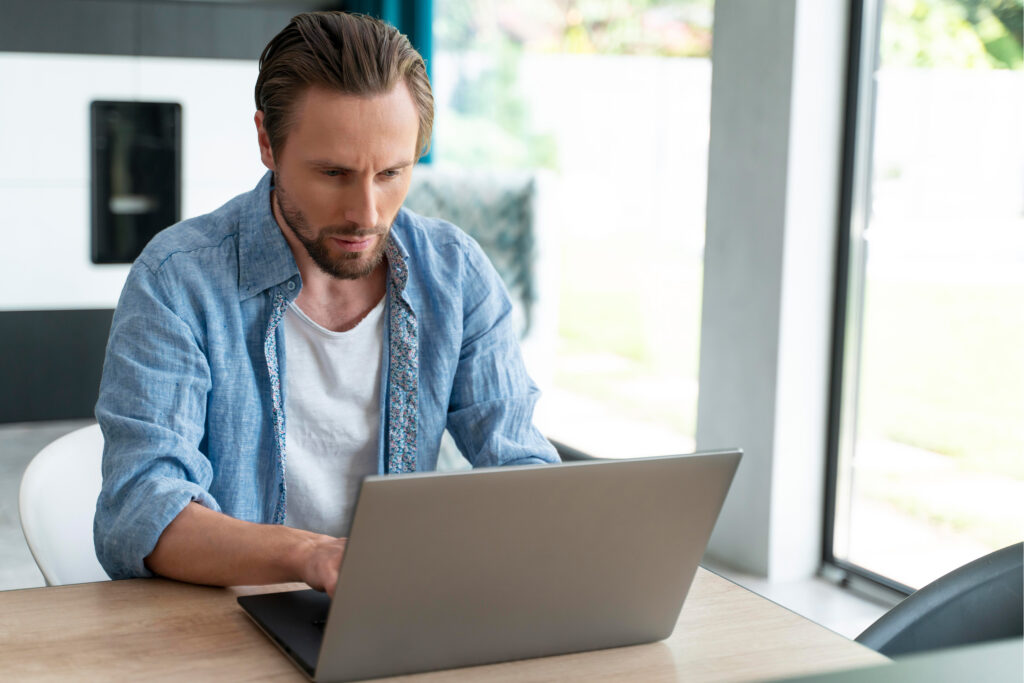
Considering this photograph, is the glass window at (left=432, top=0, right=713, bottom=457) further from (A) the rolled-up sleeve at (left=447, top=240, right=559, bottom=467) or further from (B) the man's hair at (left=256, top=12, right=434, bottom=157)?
(B) the man's hair at (left=256, top=12, right=434, bottom=157)

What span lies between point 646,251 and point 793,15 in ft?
10.3

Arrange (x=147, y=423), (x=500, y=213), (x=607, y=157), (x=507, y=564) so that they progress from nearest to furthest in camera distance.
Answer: (x=507, y=564), (x=147, y=423), (x=500, y=213), (x=607, y=157)

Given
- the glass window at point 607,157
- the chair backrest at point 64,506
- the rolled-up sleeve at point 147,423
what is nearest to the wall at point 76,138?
the glass window at point 607,157

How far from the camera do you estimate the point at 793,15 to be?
2.91m

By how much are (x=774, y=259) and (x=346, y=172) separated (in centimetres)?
184

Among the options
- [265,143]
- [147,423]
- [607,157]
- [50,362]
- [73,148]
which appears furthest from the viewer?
[607,157]

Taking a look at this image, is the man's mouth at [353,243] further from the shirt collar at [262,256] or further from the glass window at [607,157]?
the glass window at [607,157]

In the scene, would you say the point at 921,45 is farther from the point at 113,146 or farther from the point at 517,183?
the point at 113,146

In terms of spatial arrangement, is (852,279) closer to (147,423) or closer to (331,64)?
(331,64)

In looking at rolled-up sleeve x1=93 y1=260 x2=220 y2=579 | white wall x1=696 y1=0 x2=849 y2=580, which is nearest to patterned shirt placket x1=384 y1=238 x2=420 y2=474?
rolled-up sleeve x1=93 y1=260 x2=220 y2=579

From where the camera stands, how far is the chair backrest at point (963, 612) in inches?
49.9

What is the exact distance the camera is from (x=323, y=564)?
1054 mm

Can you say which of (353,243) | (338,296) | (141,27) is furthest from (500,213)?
(353,243)

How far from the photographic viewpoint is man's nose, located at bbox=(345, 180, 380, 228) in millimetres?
1386
